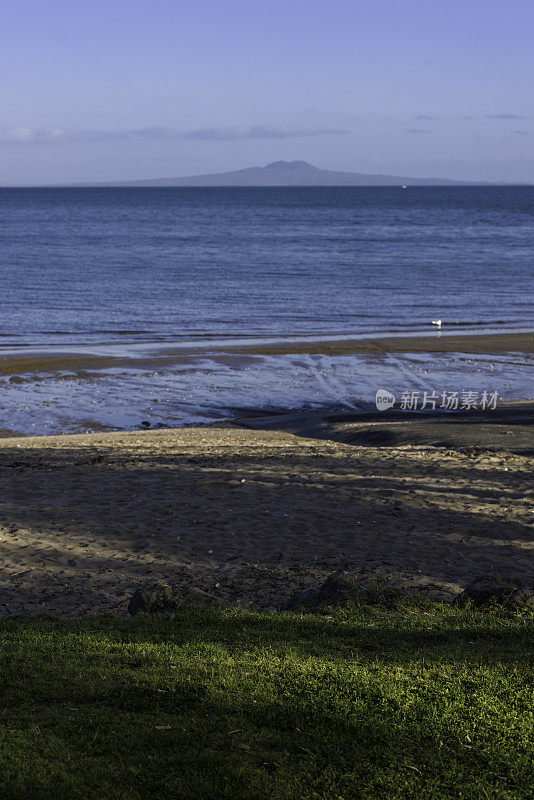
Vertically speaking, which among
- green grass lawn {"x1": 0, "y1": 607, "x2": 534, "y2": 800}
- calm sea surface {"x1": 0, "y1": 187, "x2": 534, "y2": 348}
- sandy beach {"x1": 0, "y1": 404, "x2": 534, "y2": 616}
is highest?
calm sea surface {"x1": 0, "y1": 187, "x2": 534, "y2": 348}

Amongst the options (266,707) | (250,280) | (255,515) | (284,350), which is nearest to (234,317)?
(284,350)

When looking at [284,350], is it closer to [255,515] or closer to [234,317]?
[234,317]

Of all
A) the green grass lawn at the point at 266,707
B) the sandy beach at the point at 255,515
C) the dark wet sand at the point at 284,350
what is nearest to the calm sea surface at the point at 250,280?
the dark wet sand at the point at 284,350

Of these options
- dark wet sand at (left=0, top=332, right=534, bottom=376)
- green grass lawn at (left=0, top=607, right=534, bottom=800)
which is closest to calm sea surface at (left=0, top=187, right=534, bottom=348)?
dark wet sand at (left=0, top=332, right=534, bottom=376)

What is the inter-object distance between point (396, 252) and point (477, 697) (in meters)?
54.2

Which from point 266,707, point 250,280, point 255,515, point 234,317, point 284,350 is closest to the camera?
point 266,707

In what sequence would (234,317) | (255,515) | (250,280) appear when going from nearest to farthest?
1. (255,515)
2. (234,317)
3. (250,280)

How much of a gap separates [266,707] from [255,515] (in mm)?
4681

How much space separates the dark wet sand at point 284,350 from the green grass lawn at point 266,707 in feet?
52.1

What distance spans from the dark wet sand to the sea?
17cm

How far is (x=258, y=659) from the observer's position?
15.7 ft

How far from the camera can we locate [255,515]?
8781 mm

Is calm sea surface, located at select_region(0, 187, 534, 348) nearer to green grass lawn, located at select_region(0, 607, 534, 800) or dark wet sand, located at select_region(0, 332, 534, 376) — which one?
dark wet sand, located at select_region(0, 332, 534, 376)

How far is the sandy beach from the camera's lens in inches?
277
